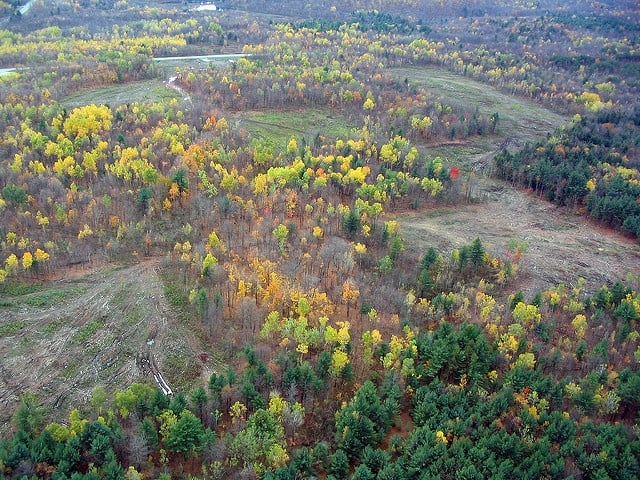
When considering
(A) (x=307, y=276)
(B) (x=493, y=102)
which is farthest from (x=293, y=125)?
(A) (x=307, y=276)

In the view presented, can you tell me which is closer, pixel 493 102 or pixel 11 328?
pixel 11 328

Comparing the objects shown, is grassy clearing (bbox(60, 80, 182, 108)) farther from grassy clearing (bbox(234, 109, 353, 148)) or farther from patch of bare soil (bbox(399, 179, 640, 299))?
patch of bare soil (bbox(399, 179, 640, 299))

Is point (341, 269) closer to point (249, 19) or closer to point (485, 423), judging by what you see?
point (485, 423)

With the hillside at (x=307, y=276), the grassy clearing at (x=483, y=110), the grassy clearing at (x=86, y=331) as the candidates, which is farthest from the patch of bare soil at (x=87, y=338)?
the grassy clearing at (x=483, y=110)

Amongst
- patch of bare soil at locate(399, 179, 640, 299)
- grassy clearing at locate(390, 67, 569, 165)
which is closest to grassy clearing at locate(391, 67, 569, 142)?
grassy clearing at locate(390, 67, 569, 165)

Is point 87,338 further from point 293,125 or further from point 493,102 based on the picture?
point 493,102

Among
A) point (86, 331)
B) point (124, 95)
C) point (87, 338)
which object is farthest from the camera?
point (124, 95)
